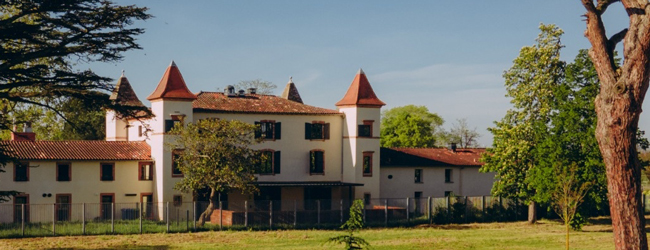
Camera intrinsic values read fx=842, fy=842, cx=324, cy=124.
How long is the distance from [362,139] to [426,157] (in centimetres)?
776

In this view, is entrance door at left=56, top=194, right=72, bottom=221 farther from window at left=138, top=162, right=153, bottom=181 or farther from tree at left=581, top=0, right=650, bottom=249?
tree at left=581, top=0, right=650, bottom=249

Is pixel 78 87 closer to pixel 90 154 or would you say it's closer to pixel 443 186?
pixel 90 154

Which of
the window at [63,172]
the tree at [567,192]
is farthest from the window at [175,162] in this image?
the tree at [567,192]

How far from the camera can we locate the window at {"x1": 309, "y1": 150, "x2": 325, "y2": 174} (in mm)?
59156

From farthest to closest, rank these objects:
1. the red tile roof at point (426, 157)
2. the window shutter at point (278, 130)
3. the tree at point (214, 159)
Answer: the red tile roof at point (426, 157)
the window shutter at point (278, 130)
the tree at point (214, 159)

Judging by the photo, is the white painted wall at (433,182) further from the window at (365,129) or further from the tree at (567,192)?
the tree at (567,192)

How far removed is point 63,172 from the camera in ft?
170

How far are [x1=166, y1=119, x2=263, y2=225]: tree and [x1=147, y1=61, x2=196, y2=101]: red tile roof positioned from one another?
3.54 m

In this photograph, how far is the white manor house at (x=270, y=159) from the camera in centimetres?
5175

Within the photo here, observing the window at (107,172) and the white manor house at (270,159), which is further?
the window at (107,172)

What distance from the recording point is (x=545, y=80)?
165 ft

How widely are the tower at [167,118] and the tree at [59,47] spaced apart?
23.6 metres

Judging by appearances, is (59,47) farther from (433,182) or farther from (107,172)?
(433,182)

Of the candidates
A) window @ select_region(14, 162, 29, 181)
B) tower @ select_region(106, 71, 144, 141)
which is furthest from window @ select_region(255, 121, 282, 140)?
window @ select_region(14, 162, 29, 181)
